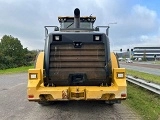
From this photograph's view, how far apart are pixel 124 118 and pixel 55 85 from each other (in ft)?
6.96

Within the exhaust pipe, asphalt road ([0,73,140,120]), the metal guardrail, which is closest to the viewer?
asphalt road ([0,73,140,120])

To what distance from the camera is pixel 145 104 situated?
313 inches

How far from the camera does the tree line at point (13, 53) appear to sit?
55.2 m

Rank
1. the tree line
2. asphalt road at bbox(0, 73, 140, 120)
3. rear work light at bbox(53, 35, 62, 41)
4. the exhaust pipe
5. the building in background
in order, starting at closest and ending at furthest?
asphalt road at bbox(0, 73, 140, 120)
rear work light at bbox(53, 35, 62, 41)
the exhaust pipe
the tree line
the building in background

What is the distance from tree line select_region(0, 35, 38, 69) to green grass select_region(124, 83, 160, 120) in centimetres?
4658

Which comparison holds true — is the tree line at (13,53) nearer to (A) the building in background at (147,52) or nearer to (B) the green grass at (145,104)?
(B) the green grass at (145,104)

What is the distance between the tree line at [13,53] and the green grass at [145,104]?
1834 inches

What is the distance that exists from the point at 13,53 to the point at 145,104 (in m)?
56.5

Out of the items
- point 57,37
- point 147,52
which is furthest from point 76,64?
point 147,52

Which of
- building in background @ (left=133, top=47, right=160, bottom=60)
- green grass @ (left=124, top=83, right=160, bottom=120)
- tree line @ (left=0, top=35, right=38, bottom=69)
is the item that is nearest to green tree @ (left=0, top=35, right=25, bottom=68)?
tree line @ (left=0, top=35, right=38, bottom=69)

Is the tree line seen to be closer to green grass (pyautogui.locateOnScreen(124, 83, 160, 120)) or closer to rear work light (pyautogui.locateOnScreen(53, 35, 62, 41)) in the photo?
green grass (pyautogui.locateOnScreen(124, 83, 160, 120))

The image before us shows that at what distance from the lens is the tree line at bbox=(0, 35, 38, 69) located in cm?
5519

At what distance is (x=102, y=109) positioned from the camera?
297 inches

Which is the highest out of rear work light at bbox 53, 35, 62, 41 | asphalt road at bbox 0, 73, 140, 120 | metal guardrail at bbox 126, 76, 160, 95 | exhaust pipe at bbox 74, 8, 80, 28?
exhaust pipe at bbox 74, 8, 80, 28
